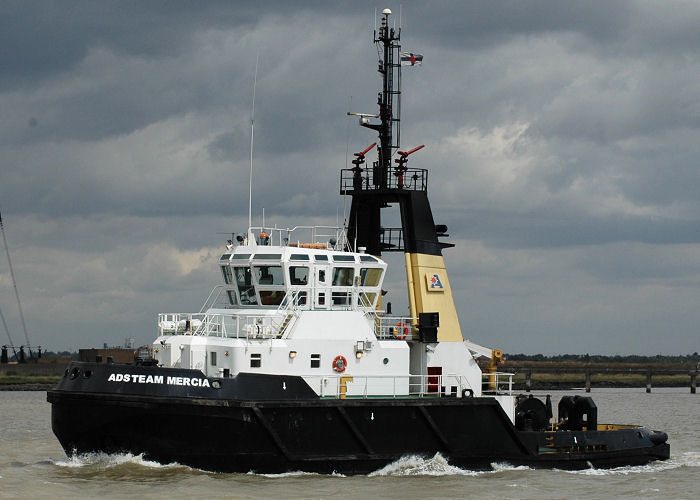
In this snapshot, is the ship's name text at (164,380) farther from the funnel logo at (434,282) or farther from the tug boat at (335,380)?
the funnel logo at (434,282)

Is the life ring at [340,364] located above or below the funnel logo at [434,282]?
below

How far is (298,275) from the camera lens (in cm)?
2291

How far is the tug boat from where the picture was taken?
67.6 ft

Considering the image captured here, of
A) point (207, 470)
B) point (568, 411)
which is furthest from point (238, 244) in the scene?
point (568, 411)

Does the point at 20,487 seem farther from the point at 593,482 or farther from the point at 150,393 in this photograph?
the point at 593,482

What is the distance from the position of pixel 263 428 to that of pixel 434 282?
611 cm

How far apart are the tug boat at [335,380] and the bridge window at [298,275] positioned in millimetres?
30

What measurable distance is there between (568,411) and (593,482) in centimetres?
315

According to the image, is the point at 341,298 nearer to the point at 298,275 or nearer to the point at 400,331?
the point at 298,275

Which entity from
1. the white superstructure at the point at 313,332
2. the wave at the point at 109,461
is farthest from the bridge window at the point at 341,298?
the wave at the point at 109,461

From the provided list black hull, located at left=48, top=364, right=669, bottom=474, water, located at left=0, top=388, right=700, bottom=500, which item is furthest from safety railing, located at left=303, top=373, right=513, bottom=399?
water, located at left=0, top=388, right=700, bottom=500

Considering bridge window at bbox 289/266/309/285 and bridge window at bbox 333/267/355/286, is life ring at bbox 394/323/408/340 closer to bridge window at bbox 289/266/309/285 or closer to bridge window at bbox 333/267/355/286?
bridge window at bbox 333/267/355/286

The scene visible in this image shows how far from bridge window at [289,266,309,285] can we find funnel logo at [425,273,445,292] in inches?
123

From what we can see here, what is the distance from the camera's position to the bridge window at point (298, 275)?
2283cm
